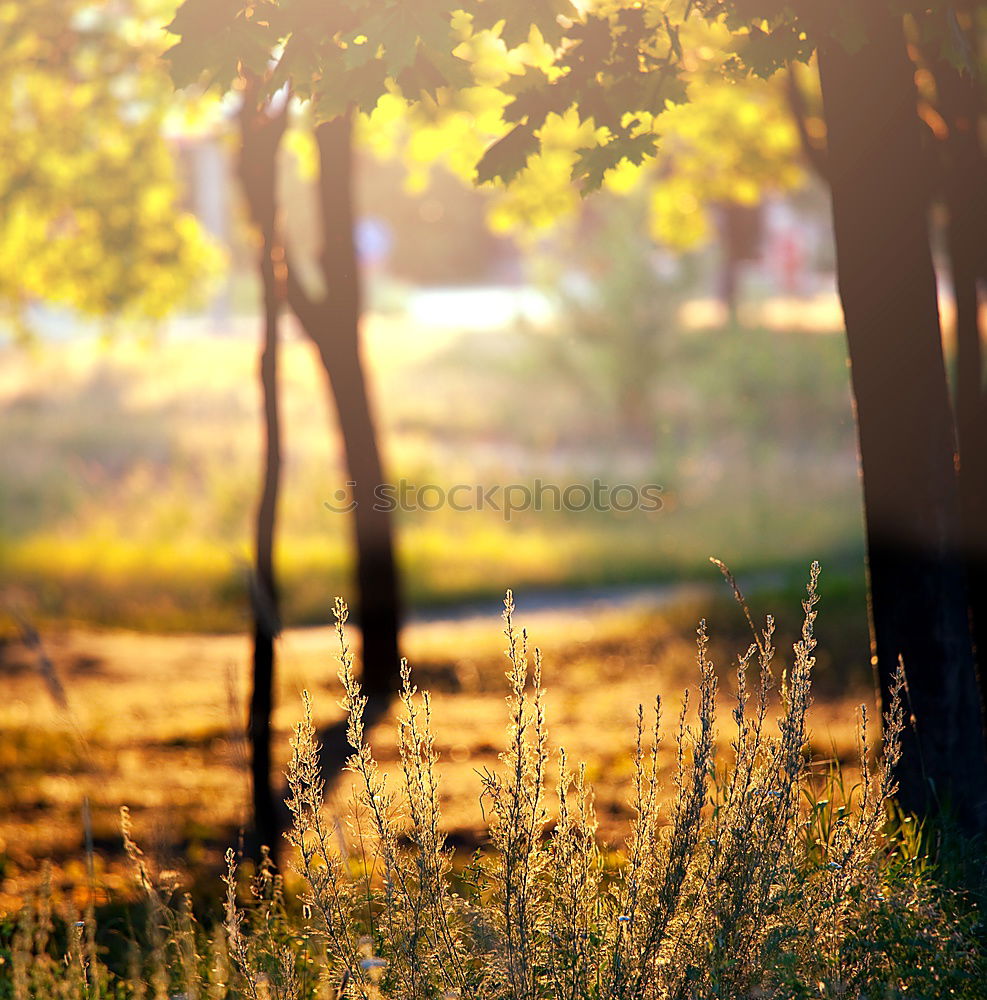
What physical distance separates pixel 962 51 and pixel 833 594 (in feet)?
27.4

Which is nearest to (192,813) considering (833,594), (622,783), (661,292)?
(622,783)

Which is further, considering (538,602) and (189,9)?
(538,602)

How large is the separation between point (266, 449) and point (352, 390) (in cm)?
252

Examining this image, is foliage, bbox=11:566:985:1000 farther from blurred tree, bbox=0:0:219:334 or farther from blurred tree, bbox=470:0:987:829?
blurred tree, bbox=0:0:219:334

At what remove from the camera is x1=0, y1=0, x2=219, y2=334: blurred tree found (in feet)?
32.1

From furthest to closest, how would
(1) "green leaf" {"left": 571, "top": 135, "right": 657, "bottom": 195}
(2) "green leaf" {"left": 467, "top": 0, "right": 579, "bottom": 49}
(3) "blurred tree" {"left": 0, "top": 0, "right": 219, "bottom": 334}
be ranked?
1. (3) "blurred tree" {"left": 0, "top": 0, "right": 219, "bottom": 334}
2. (1) "green leaf" {"left": 571, "top": 135, "right": 657, "bottom": 195}
3. (2) "green leaf" {"left": 467, "top": 0, "right": 579, "bottom": 49}

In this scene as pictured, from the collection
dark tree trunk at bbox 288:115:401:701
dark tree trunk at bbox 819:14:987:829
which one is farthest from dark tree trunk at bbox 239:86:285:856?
dark tree trunk at bbox 819:14:987:829

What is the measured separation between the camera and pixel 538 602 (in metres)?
13.5

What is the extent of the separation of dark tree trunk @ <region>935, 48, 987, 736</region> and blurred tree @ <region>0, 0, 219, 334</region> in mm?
6026

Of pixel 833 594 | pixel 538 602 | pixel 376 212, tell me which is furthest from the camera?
pixel 376 212

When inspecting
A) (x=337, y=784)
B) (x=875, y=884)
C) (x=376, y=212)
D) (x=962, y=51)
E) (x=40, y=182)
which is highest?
(x=376, y=212)

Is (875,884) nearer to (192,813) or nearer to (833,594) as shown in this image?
(192,813)

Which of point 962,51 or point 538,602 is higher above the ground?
point 962,51

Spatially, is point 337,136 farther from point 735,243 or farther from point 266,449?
point 735,243
